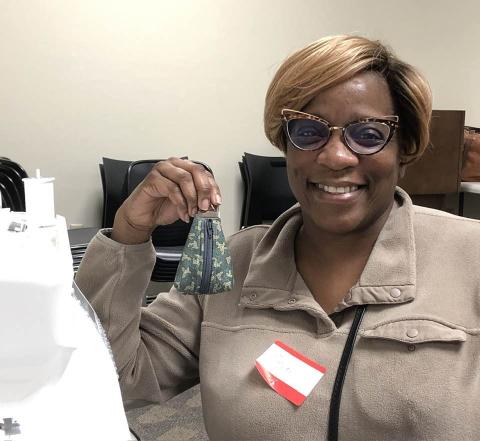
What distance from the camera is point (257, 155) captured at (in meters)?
3.76

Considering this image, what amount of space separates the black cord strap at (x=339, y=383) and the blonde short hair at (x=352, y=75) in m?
0.37

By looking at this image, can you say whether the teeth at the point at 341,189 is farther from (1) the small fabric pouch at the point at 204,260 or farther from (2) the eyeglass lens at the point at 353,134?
(1) the small fabric pouch at the point at 204,260

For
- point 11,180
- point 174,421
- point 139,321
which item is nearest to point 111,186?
point 174,421

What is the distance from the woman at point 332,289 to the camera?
0.93 metres

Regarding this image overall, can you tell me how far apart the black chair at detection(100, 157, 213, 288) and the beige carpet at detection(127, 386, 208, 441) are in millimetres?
617

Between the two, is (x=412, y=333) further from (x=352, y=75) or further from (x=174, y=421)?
(x=174, y=421)

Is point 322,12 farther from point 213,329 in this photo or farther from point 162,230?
point 213,329

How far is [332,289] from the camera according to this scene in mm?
1095

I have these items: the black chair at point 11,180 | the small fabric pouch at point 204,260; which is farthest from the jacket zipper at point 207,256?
the black chair at point 11,180

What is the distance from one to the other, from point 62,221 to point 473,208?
14.4 ft

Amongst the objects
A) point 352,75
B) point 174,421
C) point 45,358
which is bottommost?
point 174,421

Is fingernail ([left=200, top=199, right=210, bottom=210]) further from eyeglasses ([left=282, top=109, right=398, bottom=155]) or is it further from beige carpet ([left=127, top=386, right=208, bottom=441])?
beige carpet ([left=127, top=386, right=208, bottom=441])

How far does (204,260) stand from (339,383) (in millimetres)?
357

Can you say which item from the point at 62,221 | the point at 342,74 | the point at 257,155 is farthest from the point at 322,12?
the point at 62,221
